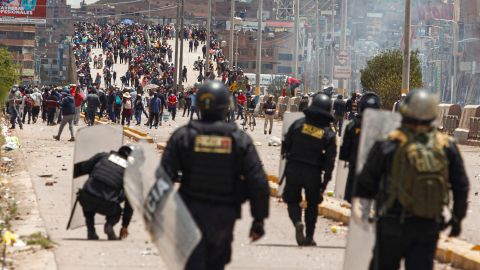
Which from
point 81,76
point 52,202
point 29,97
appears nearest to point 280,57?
point 81,76

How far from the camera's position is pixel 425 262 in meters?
7.23

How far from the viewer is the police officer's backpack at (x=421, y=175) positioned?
7074 millimetres

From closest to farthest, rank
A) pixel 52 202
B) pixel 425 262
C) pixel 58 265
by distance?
pixel 425 262, pixel 58 265, pixel 52 202

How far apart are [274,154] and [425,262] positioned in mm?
20129

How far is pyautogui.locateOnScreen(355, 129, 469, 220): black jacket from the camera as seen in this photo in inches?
286

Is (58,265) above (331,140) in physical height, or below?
below

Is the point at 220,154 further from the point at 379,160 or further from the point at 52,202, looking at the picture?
the point at 52,202

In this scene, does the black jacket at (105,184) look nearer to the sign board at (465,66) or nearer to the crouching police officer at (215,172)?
the crouching police officer at (215,172)

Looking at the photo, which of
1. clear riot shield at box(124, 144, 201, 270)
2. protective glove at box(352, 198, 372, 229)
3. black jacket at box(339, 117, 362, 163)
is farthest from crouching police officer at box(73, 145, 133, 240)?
protective glove at box(352, 198, 372, 229)

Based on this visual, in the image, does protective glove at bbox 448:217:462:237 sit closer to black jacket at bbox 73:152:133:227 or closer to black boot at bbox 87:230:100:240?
black jacket at bbox 73:152:133:227

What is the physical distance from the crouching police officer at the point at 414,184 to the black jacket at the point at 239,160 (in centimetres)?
60

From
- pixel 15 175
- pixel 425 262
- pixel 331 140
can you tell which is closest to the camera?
pixel 425 262

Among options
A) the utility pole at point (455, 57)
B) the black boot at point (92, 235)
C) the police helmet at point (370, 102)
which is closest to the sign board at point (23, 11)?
the utility pole at point (455, 57)

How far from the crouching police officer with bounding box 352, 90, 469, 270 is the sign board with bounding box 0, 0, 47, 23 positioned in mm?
126525
